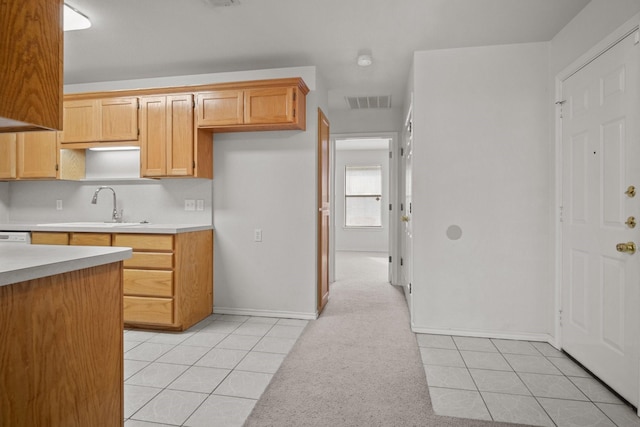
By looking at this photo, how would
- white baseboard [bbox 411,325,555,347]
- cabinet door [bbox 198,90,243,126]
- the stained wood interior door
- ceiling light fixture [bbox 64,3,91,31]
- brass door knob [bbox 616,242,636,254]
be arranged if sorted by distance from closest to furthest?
1. brass door knob [bbox 616,242,636,254]
2. ceiling light fixture [bbox 64,3,91,31]
3. white baseboard [bbox 411,325,555,347]
4. cabinet door [bbox 198,90,243,126]
5. the stained wood interior door

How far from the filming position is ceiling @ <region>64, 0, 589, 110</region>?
7.95 feet

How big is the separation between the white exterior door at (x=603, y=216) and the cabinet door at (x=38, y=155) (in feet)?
15.3

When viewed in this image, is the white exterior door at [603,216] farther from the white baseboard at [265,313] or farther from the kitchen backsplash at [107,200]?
the kitchen backsplash at [107,200]

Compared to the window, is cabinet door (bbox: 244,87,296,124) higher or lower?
higher

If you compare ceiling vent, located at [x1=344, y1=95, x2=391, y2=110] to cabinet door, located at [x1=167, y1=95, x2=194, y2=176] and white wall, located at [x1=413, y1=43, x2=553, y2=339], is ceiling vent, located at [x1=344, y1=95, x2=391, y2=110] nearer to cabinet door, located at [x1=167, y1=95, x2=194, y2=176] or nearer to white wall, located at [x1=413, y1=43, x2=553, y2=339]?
white wall, located at [x1=413, y1=43, x2=553, y2=339]

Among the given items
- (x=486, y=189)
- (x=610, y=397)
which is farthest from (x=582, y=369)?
(x=486, y=189)

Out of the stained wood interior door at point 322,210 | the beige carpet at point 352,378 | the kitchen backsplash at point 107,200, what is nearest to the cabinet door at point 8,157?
the kitchen backsplash at point 107,200

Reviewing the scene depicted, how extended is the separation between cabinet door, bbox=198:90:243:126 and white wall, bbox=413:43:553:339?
1615 millimetres

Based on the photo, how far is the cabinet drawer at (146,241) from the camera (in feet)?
9.80

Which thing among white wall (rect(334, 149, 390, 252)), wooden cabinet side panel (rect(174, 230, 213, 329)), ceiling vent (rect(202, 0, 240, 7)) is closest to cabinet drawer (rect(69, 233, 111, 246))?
wooden cabinet side panel (rect(174, 230, 213, 329))

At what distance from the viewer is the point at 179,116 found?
10.9ft

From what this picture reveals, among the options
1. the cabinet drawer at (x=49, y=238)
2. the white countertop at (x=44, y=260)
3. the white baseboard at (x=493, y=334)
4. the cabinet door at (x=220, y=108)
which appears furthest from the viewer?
the cabinet door at (x=220, y=108)

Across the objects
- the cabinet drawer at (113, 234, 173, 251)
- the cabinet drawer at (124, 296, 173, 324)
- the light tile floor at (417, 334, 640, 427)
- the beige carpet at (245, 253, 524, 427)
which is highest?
the cabinet drawer at (113, 234, 173, 251)

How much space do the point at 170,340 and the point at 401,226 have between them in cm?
323
